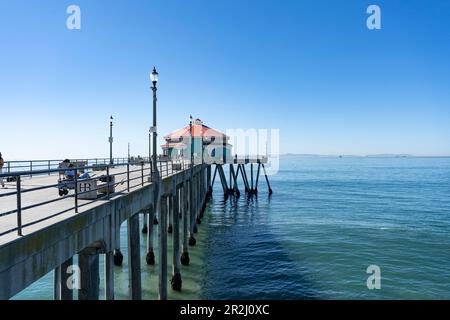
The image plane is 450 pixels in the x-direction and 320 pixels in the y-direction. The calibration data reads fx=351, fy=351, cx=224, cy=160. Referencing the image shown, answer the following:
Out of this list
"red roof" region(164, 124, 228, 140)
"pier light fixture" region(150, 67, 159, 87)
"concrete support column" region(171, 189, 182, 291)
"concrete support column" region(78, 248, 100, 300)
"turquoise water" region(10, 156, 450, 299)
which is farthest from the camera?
"red roof" region(164, 124, 228, 140)

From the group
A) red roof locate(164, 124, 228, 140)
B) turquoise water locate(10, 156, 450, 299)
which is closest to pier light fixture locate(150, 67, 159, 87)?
turquoise water locate(10, 156, 450, 299)

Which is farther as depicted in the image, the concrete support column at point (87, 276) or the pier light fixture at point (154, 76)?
the pier light fixture at point (154, 76)

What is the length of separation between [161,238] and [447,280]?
13.7m

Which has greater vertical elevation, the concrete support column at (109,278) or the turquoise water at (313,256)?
the concrete support column at (109,278)

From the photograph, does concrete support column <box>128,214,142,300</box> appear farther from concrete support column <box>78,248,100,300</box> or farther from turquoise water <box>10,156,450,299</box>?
turquoise water <box>10,156,450,299</box>

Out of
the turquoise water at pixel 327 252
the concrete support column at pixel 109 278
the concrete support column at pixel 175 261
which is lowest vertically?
the turquoise water at pixel 327 252

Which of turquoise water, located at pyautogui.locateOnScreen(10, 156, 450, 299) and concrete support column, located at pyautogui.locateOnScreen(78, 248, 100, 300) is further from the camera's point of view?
turquoise water, located at pyautogui.locateOnScreen(10, 156, 450, 299)

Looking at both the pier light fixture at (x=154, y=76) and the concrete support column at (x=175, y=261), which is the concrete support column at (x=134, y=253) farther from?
the concrete support column at (x=175, y=261)

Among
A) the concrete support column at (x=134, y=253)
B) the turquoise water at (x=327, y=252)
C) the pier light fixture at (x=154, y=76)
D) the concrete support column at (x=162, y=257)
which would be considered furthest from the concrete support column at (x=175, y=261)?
the pier light fixture at (x=154, y=76)

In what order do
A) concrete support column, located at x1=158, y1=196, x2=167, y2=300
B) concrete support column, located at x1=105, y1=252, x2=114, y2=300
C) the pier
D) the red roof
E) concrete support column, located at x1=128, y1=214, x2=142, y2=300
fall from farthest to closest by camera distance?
the red roof, concrete support column, located at x1=158, y1=196, x2=167, y2=300, concrete support column, located at x1=128, y1=214, x2=142, y2=300, concrete support column, located at x1=105, y1=252, x2=114, y2=300, the pier

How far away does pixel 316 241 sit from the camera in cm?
2333

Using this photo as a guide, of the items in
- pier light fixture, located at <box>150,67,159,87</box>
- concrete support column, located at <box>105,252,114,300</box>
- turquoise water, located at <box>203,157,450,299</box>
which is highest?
pier light fixture, located at <box>150,67,159,87</box>

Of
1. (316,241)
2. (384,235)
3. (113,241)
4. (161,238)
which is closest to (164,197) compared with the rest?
(161,238)
